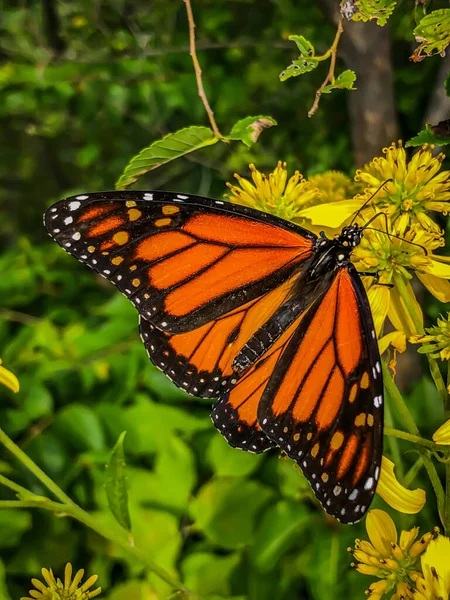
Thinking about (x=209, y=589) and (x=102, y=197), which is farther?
(x=209, y=589)

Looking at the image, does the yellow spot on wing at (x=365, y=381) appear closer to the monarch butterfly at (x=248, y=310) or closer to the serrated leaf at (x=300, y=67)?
the monarch butterfly at (x=248, y=310)

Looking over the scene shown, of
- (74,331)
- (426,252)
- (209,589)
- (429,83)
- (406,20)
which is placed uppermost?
(429,83)

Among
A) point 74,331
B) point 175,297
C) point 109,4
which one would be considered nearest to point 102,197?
point 175,297

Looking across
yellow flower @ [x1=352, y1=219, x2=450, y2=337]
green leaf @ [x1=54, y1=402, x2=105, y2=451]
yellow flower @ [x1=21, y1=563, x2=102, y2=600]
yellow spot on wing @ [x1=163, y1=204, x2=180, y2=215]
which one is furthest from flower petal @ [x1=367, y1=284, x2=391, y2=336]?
green leaf @ [x1=54, y1=402, x2=105, y2=451]

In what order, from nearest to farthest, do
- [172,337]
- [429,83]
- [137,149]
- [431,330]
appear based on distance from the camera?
[431,330], [172,337], [429,83], [137,149]

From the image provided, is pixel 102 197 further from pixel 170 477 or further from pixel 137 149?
pixel 137 149

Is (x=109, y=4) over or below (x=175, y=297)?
over

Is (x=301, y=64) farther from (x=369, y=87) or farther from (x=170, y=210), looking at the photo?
(x=369, y=87)

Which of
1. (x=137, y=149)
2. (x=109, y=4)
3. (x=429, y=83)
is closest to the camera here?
(x=429, y=83)
